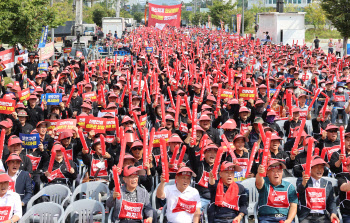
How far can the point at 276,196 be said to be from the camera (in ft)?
21.5

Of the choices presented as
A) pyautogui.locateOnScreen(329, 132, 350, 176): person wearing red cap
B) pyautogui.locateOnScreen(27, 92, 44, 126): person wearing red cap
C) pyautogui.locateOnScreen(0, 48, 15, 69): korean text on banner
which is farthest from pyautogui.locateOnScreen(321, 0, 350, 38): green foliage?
pyautogui.locateOnScreen(329, 132, 350, 176): person wearing red cap

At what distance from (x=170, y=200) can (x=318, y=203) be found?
2.04m

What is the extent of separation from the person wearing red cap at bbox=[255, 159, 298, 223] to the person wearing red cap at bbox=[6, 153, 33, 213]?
136 inches

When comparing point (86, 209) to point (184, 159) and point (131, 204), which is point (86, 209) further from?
point (184, 159)

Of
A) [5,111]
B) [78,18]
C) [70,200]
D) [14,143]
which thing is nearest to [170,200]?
[70,200]

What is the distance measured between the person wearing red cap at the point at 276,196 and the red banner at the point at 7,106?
20.0ft

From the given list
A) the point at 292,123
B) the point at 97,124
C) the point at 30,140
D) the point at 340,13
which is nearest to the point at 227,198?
the point at 97,124

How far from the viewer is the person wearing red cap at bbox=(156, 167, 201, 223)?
6.53 m

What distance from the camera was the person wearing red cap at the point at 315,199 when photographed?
675 cm

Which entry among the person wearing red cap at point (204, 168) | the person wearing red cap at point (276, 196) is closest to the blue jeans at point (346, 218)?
the person wearing red cap at point (276, 196)

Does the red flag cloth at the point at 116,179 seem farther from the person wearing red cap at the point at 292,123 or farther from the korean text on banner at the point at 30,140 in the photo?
the person wearing red cap at the point at 292,123

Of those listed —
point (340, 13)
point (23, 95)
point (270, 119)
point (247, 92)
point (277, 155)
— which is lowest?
point (277, 155)

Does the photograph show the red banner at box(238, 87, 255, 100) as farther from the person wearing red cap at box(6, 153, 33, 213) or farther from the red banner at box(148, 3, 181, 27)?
the red banner at box(148, 3, 181, 27)

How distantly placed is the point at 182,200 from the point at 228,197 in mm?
619
